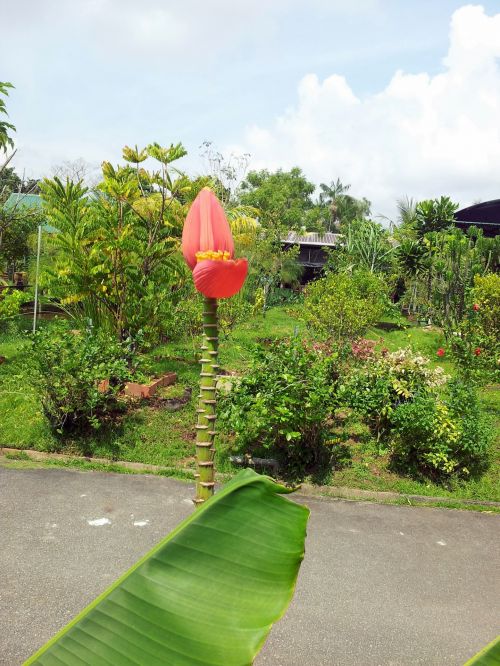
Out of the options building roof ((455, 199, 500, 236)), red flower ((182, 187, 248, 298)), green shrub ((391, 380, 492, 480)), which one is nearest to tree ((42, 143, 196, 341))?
green shrub ((391, 380, 492, 480))

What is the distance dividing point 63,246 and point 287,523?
752 centimetres

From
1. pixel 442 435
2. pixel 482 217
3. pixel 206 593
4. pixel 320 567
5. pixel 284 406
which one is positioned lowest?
pixel 320 567

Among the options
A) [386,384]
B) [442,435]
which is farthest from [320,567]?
[386,384]

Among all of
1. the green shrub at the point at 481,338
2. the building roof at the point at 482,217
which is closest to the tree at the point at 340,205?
the building roof at the point at 482,217

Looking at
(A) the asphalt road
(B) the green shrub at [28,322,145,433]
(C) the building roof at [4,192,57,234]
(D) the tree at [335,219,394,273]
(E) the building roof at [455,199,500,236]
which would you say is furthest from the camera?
(E) the building roof at [455,199,500,236]

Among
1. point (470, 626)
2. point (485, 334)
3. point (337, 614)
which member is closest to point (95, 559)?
point (337, 614)

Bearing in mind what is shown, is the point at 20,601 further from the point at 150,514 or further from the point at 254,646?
the point at 254,646

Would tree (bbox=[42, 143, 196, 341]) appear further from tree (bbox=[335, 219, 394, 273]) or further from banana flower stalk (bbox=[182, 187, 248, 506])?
tree (bbox=[335, 219, 394, 273])

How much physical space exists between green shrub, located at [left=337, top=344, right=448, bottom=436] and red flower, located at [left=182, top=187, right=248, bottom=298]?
203 inches

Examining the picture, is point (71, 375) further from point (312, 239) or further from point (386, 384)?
point (312, 239)

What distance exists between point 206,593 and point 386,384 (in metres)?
5.78

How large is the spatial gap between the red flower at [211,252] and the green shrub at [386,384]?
5163mm

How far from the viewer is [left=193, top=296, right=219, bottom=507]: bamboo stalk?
1.02 meters

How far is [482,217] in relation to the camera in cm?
2380
